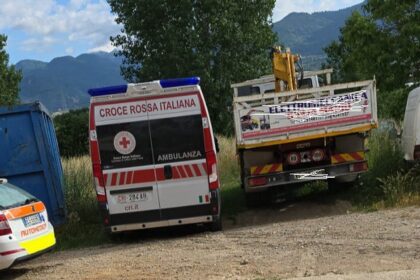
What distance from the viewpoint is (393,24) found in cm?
2077

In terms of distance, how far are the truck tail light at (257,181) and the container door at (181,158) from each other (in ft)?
4.87

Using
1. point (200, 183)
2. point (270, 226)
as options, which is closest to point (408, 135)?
point (270, 226)

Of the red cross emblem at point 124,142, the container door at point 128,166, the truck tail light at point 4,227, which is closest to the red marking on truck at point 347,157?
the container door at point 128,166

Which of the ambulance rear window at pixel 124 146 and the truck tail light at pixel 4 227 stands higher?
the ambulance rear window at pixel 124 146

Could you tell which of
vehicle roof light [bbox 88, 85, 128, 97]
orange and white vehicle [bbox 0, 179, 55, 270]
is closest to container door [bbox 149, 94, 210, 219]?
vehicle roof light [bbox 88, 85, 128, 97]

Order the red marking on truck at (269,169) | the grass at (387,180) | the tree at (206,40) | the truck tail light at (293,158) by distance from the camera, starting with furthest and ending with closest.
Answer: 1. the tree at (206,40)
2. the truck tail light at (293,158)
3. the red marking on truck at (269,169)
4. the grass at (387,180)

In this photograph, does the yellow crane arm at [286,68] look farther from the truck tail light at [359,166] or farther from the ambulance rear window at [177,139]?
the ambulance rear window at [177,139]

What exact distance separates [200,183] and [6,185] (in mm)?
3094

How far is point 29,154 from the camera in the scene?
37.8ft

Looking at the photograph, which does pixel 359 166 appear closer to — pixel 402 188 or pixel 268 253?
pixel 402 188

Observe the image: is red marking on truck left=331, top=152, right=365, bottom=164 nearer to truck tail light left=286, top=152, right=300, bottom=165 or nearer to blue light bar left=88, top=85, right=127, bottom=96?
truck tail light left=286, top=152, right=300, bottom=165

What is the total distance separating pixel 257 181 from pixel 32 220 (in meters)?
4.32

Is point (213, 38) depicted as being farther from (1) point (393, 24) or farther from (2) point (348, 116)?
(2) point (348, 116)

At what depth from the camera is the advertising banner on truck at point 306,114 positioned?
1077 cm
